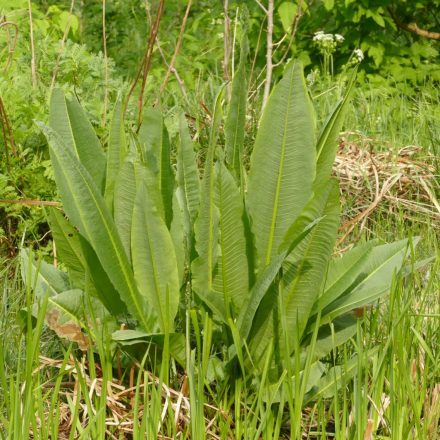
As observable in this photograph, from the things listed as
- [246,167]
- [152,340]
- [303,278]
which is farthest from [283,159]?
[246,167]

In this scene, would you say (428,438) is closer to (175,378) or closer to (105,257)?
(175,378)

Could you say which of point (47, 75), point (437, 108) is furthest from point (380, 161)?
point (47, 75)

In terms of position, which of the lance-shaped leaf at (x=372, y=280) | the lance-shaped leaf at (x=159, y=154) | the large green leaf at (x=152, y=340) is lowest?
the large green leaf at (x=152, y=340)

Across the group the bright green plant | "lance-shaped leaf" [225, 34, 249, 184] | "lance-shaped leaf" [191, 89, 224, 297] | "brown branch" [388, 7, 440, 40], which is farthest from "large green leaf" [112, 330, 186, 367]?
"brown branch" [388, 7, 440, 40]

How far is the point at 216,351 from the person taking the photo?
6.63 ft

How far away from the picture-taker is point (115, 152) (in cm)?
203

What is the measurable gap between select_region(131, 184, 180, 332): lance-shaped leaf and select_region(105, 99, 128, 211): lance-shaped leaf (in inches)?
9.0

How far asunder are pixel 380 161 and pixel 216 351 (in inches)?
83.7

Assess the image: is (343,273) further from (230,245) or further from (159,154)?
(159,154)

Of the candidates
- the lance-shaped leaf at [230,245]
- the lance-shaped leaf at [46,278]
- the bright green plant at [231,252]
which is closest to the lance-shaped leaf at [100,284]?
the bright green plant at [231,252]

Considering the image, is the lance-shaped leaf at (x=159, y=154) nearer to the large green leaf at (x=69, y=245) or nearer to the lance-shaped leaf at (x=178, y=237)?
the lance-shaped leaf at (x=178, y=237)

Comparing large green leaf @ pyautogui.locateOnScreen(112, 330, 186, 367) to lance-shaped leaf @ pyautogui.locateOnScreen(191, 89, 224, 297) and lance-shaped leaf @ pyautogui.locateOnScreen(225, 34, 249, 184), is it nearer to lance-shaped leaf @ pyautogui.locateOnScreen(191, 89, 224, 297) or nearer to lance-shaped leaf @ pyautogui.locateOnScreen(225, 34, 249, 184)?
lance-shaped leaf @ pyautogui.locateOnScreen(191, 89, 224, 297)

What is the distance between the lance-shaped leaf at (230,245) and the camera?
70.9 inches

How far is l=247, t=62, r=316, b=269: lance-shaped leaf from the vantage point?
6.04ft
